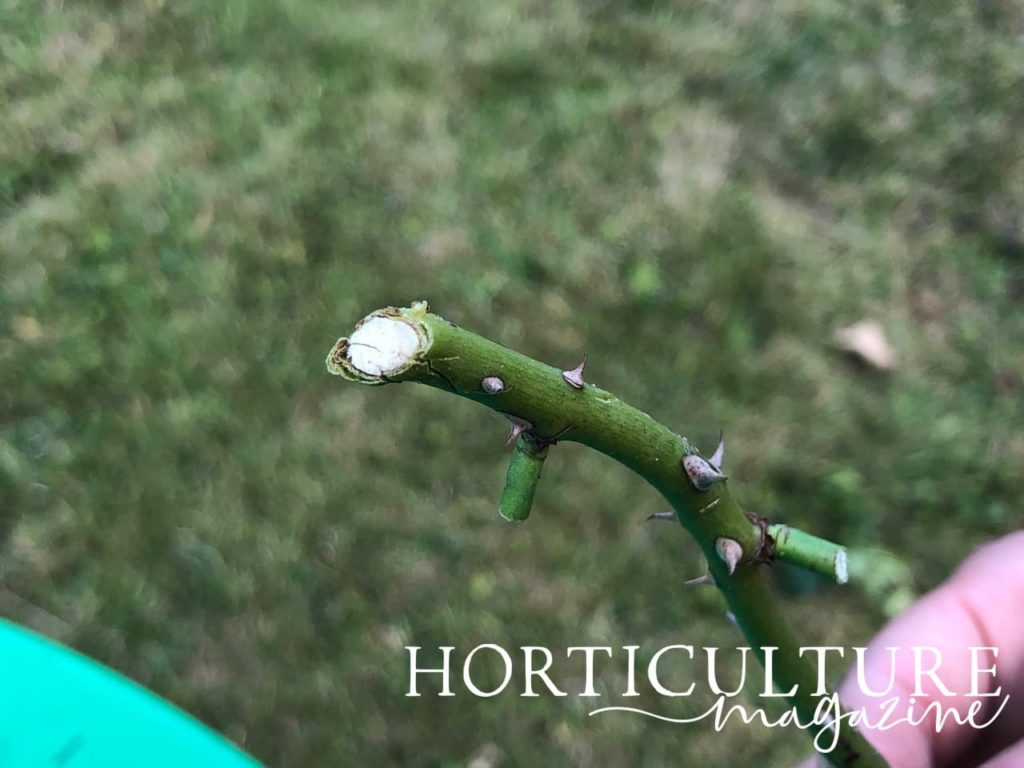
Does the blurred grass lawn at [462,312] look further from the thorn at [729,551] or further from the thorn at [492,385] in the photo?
the thorn at [492,385]

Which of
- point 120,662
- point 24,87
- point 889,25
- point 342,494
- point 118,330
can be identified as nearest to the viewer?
point 120,662

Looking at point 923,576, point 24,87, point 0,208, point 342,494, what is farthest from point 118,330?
point 923,576

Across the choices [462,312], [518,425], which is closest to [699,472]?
[518,425]

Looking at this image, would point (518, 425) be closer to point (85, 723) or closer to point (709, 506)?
point (709, 506)

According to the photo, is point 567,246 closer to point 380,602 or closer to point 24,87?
point 380,602

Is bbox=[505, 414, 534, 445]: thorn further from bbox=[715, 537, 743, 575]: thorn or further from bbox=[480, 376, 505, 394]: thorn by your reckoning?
bbox=[715, 537, 743, 575]: thorn

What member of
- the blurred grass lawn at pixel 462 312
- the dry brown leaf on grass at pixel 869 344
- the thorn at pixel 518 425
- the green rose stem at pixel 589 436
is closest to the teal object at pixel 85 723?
the blurred grass lawn at pixel 462 312
